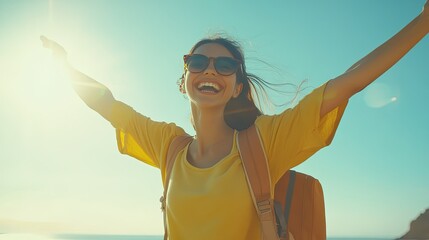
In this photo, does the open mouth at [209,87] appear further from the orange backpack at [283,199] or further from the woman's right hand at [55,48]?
the woman's right hand at [55,48]

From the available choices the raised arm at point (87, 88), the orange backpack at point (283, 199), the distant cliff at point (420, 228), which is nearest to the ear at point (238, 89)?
the orange backpack at point (283, 199)

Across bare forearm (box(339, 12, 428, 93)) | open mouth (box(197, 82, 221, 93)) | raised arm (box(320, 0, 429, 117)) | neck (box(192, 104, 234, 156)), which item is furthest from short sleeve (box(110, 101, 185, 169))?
bare forearm (box(339, 12, 428, 93))

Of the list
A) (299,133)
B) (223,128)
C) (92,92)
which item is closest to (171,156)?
(223,128)

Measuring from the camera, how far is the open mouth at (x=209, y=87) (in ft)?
11.6

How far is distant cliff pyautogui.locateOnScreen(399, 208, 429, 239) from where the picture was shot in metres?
43.9

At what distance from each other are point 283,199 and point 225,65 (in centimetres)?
138

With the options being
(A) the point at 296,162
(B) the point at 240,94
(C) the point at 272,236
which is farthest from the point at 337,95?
(B) the point at 240,94

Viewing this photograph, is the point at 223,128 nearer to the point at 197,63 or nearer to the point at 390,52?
the point at 197,63

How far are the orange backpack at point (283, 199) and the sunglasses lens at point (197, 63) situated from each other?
2.76ft

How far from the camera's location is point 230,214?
9.20ft

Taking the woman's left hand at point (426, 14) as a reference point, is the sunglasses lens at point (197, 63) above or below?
above

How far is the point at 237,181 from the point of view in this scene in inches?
113

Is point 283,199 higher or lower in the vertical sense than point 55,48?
lower

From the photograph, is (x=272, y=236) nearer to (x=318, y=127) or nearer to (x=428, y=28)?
(x=318, y=127)
